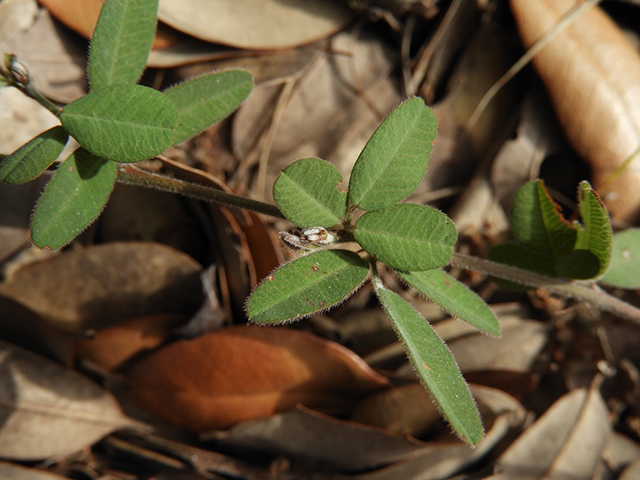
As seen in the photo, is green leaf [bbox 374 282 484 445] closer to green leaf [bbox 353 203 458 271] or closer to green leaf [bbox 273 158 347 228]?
green leaf [bbox 353 203 458 271]

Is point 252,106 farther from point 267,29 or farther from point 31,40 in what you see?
point 31,40

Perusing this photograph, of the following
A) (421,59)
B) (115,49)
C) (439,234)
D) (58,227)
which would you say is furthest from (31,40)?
(439,234)

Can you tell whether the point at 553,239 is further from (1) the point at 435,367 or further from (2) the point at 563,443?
(2) the point at 563,443

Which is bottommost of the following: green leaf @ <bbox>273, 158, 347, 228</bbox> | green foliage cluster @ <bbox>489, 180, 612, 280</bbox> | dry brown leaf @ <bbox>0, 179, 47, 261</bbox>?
dry brown leaf @ <bbox>0, 179, 47, 261</bbox>

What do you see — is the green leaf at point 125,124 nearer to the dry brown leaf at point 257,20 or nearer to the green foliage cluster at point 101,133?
the green foliage cluster at point 101,133

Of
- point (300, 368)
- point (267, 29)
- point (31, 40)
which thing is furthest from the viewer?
point (267, 29)

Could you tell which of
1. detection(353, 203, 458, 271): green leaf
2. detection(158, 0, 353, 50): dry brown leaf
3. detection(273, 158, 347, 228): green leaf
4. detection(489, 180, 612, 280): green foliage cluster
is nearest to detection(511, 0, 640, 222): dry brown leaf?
detection(489, 180, 612, 280): green foliage cluster
